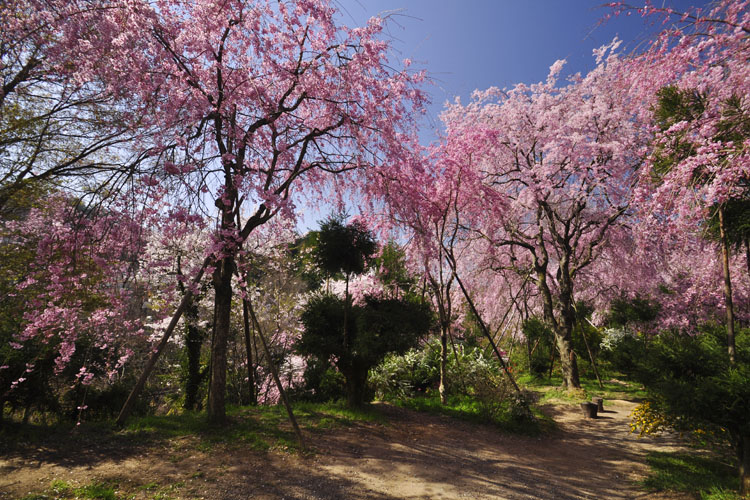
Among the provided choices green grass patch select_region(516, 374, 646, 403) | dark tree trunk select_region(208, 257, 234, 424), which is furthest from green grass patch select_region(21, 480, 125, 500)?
green grass patch select_region(516, 374, 646, 403)

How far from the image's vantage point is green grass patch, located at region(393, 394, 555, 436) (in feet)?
22.5

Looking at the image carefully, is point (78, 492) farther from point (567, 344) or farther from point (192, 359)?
point (567, 344)

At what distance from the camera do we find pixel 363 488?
395 centimetres

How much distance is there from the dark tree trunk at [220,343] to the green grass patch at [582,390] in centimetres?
857

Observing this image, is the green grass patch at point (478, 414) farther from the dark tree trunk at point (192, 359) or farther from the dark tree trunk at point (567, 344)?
the dark tree trunk at point (192, 359)

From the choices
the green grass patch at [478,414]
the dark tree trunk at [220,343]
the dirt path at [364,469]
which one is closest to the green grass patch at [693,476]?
the dirt path at [364,469]

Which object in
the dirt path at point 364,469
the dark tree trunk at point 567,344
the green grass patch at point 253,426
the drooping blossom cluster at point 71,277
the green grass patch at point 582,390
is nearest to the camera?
the dirt path at point 364,469

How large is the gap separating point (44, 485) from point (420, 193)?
7886 millimetres

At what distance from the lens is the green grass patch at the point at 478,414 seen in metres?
6.86

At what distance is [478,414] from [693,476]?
11.4ft

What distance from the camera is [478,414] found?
7312 millimetres

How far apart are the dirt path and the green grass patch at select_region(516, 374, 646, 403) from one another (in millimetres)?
3489

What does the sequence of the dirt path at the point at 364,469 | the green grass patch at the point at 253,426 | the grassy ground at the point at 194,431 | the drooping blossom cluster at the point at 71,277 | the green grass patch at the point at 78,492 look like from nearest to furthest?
1. the green grass patch at the point at 78,492
2. the dirt path at the point at 364,469
3. the grassy ground at the point at 194,431
4. the green grass patch at the point at 253,426
5. the drooping blossom cluster at the point at 71,277

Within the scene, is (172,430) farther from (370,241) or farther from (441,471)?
(370,241)
